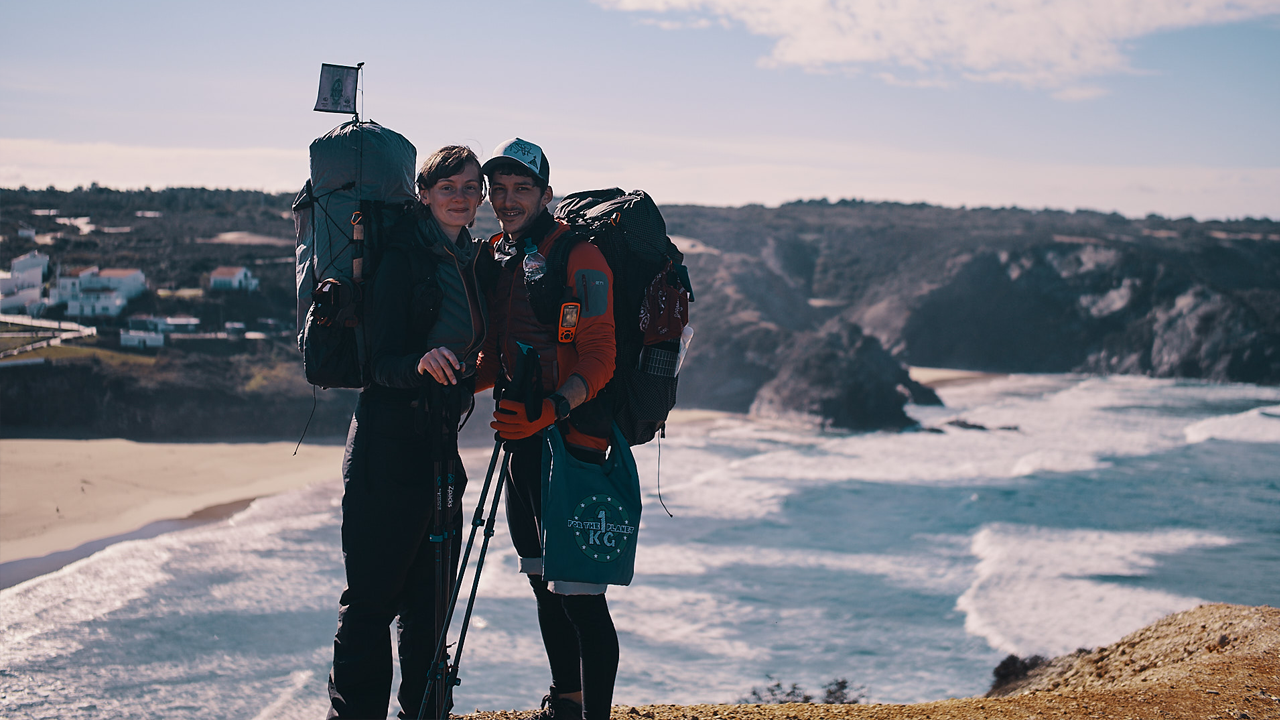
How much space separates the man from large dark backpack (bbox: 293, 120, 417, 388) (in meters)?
0.37

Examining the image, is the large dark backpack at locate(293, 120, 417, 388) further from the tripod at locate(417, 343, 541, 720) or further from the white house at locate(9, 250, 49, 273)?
the white house at locate(9, 250, 49, 273)

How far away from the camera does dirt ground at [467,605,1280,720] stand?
4.53 metres

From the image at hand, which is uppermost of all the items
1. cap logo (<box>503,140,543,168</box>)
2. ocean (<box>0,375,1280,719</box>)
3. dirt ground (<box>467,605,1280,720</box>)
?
cap logo (<box>503,140,543,168</box>)

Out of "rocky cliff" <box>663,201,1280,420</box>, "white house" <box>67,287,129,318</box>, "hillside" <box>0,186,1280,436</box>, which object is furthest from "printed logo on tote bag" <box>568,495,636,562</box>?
"white house" <box>67,287,129,318</box>

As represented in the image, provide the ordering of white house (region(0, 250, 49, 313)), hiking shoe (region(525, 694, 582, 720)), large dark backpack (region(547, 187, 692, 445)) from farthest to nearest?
white house (region(0, 250, 49, 313)) < hiking shoe (region(525, 694, 582, 720)) < large dark backpack (region(547, 187, 692, 445))

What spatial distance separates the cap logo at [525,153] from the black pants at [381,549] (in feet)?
3.14

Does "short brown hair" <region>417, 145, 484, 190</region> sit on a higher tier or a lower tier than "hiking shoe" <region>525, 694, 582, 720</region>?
higher

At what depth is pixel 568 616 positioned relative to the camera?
324 cm

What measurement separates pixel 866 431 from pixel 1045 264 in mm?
36260

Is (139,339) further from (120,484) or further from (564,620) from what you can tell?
(564,620)

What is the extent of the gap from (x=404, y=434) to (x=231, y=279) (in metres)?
35.2

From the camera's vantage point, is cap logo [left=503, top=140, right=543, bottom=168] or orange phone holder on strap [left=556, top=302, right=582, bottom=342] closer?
orange phone holder on strap [left=556, top=302, right=582, bottom=342]

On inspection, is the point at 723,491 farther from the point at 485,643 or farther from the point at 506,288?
the point at 506,288

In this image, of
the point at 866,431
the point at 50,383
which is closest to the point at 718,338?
the point at 866,431
